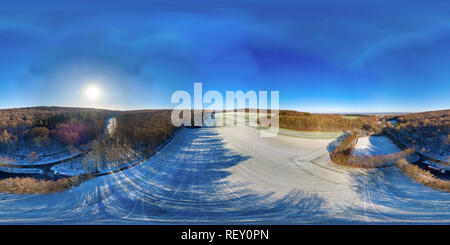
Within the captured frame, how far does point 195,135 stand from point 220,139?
625mm

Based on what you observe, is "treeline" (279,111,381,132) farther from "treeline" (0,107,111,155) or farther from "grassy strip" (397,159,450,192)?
"treeline" (0,107,111,155)

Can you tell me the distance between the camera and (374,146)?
7.70ft

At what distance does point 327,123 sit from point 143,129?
3418 millimetres

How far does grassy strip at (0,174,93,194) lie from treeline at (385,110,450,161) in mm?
5137

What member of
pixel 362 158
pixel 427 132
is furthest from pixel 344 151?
pixel 427 132

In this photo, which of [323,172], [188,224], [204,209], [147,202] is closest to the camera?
[188,224]

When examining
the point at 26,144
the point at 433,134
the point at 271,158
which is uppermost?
the point at 433,134

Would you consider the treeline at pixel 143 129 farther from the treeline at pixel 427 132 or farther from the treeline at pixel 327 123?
the treeline at pixel 427 132

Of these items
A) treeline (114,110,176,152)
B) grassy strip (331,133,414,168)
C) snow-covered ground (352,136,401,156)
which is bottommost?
grassy strip (331,133,414,168)

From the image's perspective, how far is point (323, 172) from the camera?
1935mm

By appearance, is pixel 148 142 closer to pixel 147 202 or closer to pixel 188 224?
pixel 147 202

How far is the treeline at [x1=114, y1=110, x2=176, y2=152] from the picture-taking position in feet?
7.28

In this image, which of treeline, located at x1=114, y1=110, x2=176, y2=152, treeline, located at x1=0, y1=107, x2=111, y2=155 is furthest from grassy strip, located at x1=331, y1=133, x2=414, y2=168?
treeline, located at x1=0, y1=107, x2=111, y2=155

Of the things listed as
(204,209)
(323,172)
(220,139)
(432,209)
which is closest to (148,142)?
(220,139)
